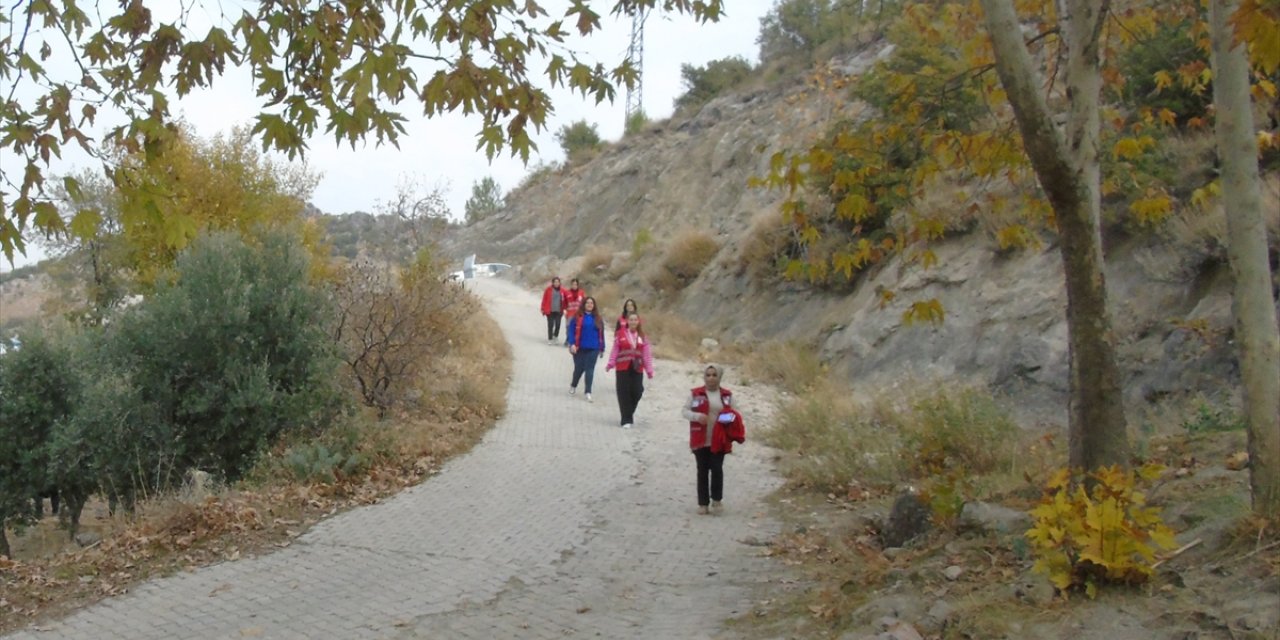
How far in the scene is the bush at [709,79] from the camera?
5747 cm

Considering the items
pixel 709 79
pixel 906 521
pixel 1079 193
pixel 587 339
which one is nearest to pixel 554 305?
pixel 587 339

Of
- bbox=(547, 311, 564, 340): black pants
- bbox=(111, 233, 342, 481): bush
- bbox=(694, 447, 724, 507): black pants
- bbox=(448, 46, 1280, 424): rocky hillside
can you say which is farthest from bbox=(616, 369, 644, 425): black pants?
bbox=(547, 311, 564, 340): black pants

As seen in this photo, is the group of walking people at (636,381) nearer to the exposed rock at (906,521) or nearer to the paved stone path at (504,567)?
the paved stone path at (504,567)

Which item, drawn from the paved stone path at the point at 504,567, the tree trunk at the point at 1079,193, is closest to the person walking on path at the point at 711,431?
the paved stone path at the point at 504,567

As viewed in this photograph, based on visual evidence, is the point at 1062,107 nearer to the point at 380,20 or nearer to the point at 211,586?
the point at 380,20

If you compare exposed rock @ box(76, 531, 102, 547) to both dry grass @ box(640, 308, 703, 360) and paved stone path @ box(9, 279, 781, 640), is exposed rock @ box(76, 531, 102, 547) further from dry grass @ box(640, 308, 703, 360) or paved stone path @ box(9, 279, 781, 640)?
dry grass @ box(640, 308, 703, 360)

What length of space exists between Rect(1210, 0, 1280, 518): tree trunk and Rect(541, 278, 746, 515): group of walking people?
16.4 ft

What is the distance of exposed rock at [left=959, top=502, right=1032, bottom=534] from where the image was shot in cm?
689

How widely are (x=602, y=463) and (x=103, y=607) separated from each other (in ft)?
20.9

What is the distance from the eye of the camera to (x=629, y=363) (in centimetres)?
1546

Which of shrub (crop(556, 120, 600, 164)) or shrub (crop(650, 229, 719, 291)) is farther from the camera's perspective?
shrub (crop(556, 120, 600, 164))

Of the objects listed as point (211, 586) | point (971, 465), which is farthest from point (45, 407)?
point (971, 465)

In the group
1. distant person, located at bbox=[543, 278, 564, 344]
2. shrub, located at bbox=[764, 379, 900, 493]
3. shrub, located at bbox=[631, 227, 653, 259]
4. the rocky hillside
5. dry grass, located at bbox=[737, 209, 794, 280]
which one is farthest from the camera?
shrub, located at bbox=[631, 227, 653, 259]

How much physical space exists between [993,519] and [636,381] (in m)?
9.03
